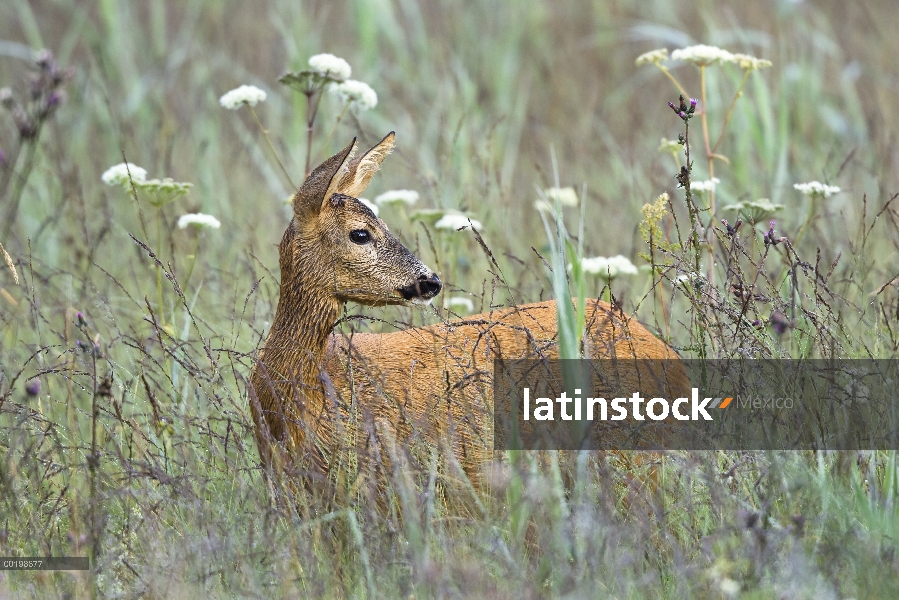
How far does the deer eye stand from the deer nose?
0.21m

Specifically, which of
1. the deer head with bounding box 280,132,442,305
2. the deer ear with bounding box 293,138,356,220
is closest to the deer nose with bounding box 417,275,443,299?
the deer head with bounding box 280,132,442,305

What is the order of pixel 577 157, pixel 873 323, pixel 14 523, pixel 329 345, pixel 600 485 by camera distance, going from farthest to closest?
pixel 577 157
pixel 873 323
pixel 329 345
pixel 14 523
pixel 600 485

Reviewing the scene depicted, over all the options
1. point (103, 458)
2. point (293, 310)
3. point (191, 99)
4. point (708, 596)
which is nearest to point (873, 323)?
point (708, 596)

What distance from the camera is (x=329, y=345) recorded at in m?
3.71

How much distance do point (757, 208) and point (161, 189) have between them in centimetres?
205

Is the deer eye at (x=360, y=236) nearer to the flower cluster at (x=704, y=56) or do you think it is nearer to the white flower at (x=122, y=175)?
the white flower at (x=122, y=175)

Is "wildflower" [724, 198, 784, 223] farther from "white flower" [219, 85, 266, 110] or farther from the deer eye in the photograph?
"white flower" [219, 85, 266, 110]

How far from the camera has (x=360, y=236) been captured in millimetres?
3529

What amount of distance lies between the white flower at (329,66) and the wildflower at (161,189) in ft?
2.20

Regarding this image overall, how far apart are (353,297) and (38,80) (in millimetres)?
1739

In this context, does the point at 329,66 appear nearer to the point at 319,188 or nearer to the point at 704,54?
the point at 319,188

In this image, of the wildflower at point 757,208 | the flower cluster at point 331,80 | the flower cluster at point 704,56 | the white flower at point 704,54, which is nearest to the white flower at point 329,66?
the flower cluster at point 331,80

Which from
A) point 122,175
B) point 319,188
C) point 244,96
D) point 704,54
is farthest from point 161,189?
point 704,54

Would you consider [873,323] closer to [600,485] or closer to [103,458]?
[600,485]
